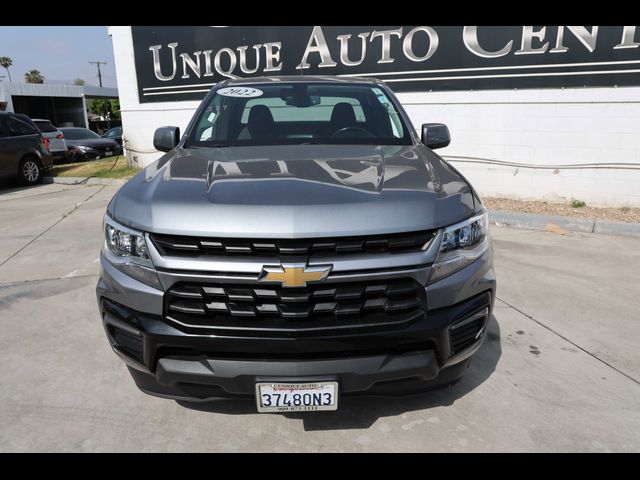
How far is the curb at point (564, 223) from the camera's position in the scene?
606cm

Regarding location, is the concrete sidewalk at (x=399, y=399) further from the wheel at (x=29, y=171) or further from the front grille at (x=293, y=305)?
the wheel at (x=29, y=171)

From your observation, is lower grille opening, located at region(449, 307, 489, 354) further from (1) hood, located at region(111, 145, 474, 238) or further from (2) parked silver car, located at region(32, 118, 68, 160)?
(2) parked silver car, located at region(32, 118, 68, 160)

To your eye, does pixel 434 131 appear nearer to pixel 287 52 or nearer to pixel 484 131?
pixel 484 131

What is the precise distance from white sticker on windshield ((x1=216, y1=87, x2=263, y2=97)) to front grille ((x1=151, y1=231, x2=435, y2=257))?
2041 mm

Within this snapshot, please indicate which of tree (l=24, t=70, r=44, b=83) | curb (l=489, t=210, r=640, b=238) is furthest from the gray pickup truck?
tree (l=24, t=70, r=44, b=83)

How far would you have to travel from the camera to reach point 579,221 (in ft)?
20.6

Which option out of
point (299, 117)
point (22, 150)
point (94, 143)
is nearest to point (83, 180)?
point (22, 150)

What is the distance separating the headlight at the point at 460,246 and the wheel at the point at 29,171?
452 inches

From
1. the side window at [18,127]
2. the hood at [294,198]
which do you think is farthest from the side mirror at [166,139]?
the side window at [18,127]

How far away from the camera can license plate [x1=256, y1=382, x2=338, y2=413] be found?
1984 millimetres

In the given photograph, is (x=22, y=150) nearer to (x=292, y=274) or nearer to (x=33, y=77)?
(x=292, y=274)

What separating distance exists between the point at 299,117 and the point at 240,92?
532mm
